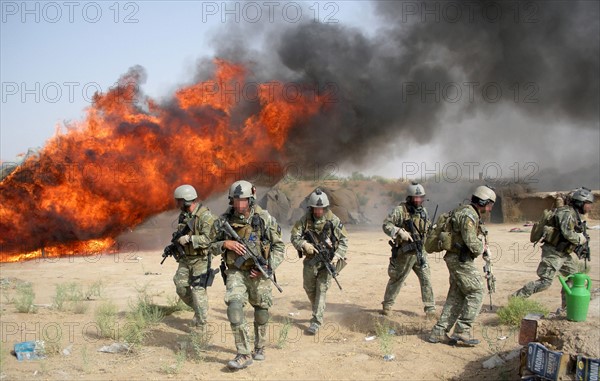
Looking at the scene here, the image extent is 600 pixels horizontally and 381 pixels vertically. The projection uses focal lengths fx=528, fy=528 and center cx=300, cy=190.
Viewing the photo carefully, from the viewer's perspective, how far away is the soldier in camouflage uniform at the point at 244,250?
6.09 metres

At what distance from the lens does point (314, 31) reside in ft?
61.2

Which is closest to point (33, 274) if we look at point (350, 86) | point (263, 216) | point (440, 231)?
point (263, 216)

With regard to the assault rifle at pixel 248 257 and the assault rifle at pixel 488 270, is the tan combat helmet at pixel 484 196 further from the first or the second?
the assault rifle at pixel 248 257

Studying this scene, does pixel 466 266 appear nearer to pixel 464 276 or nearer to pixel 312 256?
pixel 464 276

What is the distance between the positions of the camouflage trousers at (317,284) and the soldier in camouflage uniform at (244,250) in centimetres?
151

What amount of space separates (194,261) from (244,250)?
1.68 metres

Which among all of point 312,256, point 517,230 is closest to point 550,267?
point 312,256

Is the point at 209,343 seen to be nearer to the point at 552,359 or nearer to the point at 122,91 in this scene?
the point at 552,359

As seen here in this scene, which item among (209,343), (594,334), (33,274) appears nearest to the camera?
(594,334)

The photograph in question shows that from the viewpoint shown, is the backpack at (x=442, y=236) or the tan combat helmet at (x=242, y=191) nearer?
the tan combat helmet at (x=242, y=191)

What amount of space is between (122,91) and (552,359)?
44.9 feet

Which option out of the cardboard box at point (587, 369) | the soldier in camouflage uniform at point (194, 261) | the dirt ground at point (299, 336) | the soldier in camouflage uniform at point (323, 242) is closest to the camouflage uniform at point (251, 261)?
the dirt ground at point (299, 336)

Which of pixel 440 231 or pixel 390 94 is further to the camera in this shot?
pixel 390 94

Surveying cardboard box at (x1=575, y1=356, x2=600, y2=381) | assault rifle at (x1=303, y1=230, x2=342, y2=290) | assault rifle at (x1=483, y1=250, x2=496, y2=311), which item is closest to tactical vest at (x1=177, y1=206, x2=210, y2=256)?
assault rifle at (x1=303, y1=230, x2=342, y2=290)
